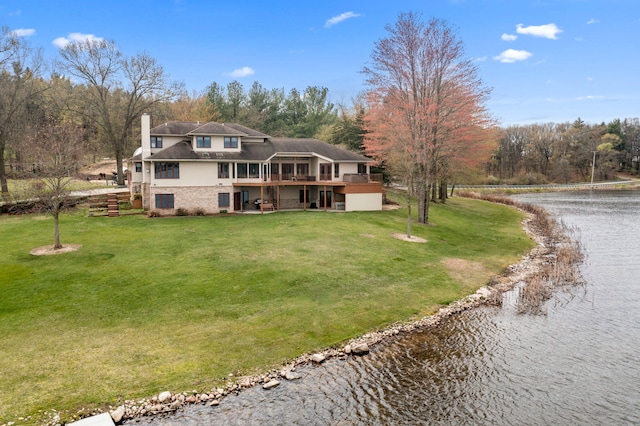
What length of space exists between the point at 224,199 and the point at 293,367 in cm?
2573

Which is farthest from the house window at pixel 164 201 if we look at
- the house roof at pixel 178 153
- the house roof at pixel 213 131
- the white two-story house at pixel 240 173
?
the house roof at pixel 213 131

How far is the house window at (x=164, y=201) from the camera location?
33688 millimetres

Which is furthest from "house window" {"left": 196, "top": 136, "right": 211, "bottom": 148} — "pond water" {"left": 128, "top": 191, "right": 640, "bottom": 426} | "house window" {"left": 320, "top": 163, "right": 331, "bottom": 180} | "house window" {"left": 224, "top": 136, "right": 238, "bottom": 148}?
"pond water" {"left": 128, "top": 191, "right": 640, "bottom": 426}

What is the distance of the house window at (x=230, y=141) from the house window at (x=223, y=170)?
229cm

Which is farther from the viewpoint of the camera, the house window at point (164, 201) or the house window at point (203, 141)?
the house window at point (203, 141)

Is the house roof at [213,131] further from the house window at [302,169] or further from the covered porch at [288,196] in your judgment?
the house window at [302,169]

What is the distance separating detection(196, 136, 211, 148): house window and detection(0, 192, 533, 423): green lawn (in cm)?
957

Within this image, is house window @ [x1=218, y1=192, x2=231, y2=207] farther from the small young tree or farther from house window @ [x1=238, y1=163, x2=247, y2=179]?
the small young tree

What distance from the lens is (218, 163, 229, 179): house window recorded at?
35.8 meters

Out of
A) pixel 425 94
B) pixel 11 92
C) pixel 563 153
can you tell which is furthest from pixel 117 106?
pixel 563 153

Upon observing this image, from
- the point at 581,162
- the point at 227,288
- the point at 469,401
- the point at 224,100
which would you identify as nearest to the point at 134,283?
the point at 227,288

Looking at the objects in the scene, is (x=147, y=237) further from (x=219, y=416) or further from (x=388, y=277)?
(x=219, y=416)

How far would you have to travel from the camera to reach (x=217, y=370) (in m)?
11.8

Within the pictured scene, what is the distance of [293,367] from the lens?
40.3 feet
